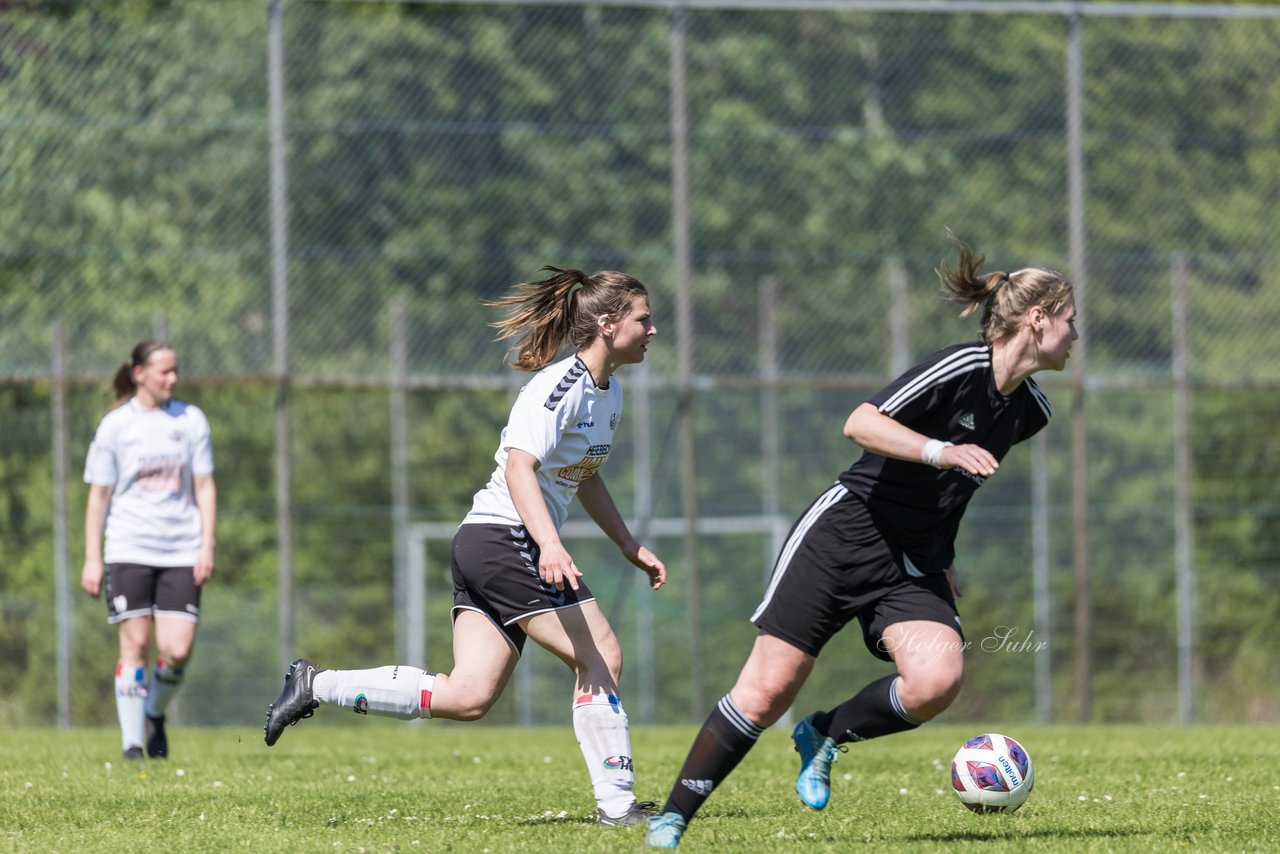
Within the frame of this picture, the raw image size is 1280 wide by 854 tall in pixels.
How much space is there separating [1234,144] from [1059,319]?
34.6 ft

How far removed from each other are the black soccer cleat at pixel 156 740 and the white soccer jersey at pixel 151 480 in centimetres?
82

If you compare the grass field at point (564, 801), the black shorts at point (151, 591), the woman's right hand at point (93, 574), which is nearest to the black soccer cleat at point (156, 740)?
the grass field at point (564, 801)

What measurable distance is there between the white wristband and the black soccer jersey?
0.95 ft

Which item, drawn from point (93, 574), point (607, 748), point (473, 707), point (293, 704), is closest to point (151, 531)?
point (93, 574)

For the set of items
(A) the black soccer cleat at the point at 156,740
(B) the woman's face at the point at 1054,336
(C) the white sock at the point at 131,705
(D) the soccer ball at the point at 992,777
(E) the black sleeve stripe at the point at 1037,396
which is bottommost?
(A) the black soccer cleat at the point at 156,740

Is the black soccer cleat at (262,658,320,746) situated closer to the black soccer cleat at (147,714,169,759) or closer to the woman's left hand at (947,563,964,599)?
the woman's left hand at (947,563,964,599)

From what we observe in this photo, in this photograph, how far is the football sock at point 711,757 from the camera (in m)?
5.49

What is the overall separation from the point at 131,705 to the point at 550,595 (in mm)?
3793

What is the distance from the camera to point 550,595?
6055mm

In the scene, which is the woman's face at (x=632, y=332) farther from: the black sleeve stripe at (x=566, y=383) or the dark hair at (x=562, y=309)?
the black sleeve stripe at (x=566, y=383)

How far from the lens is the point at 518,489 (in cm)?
580

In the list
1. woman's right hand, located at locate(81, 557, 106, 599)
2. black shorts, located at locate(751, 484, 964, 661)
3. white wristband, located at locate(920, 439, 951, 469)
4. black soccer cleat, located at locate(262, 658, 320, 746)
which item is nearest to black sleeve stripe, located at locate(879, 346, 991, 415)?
white wristband, located at locate(920, 439, 951, 469)

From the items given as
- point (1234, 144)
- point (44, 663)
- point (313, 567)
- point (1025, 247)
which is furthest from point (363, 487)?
point (1234, 144)

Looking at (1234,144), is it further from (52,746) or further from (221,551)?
(52,746)
